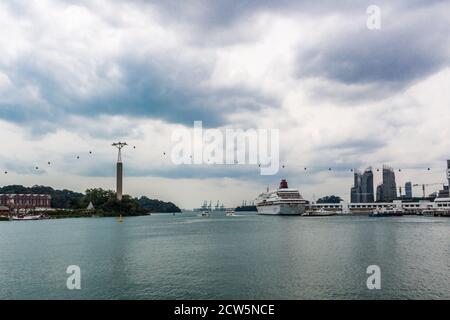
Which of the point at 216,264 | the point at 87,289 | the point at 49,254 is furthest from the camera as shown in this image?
the point at 49,254
